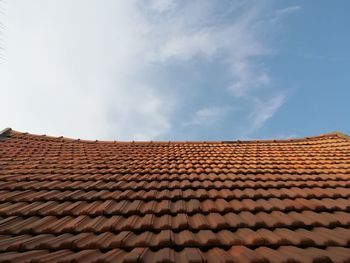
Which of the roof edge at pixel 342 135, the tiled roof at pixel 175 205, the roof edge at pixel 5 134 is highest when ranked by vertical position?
the roof edge at pixel 342 135

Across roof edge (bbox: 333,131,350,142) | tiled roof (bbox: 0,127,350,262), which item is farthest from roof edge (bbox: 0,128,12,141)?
roof edge (bbox: 333,131,350,142)

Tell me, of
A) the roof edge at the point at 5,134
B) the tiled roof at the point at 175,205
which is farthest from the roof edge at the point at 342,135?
the roof edge at the point at 5,134

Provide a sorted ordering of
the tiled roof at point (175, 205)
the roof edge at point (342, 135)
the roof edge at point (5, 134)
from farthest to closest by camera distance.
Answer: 1. the roof edge at point (5, 134)
2. the roof edge at point (342, 135)
3. the tiled roof at point (175, 205)

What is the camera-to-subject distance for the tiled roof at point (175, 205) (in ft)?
8.03

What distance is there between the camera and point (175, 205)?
351 cm

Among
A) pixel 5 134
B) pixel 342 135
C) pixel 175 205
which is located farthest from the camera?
pixel 5 134

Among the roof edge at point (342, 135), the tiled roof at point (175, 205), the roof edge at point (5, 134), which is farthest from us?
the roof edge at point (5, 134)

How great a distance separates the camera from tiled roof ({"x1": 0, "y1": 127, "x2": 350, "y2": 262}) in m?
2.45

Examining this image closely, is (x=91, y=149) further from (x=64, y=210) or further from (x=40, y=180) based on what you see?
(x=64, y=210)

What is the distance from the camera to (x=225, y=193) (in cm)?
397

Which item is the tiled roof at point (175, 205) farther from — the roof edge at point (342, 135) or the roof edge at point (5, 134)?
the roof edge at point (5, 134)

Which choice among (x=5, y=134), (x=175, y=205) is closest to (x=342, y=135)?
(x=175, y=205)

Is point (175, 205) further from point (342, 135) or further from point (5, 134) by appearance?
point (5, 134)

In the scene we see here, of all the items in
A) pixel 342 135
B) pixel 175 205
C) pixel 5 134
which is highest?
pixel 342 135
